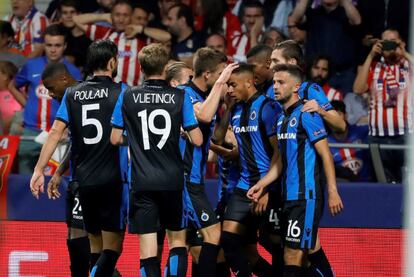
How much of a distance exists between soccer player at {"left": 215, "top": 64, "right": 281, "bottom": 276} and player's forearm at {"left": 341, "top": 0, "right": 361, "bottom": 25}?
4141 millimetres

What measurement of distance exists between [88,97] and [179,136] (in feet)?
2.71

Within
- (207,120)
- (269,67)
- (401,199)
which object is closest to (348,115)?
(401,199)

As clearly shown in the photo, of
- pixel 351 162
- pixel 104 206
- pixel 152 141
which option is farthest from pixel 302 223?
pixel 351 162

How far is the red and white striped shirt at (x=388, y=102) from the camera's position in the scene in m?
12.3

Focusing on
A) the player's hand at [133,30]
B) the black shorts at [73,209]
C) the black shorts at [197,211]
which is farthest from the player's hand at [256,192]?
the player's hand at [133,30]

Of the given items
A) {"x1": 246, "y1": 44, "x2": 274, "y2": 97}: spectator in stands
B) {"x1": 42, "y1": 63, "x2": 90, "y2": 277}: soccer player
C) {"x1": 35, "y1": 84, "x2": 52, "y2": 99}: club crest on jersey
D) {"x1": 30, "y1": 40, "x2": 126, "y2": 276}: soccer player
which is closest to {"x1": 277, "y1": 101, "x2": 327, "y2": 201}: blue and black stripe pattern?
{"x1": 246, "y1": 44, "x2": 274, "y2": 97}: spectator in stands

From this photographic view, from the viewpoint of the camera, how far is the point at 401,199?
37.7 ft

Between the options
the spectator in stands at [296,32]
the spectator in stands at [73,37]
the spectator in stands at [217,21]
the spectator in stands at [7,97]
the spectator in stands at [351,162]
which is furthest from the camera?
the spectator in stands at [217,21]

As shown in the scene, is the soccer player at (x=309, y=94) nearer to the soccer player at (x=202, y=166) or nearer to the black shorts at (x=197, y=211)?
the soccer player at (x=202, y=166)

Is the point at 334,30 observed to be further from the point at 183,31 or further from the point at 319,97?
the point at 319,97

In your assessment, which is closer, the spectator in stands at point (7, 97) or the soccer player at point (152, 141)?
the soccer player at point (152, 141)

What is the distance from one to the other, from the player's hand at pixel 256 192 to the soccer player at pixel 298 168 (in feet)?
0.64

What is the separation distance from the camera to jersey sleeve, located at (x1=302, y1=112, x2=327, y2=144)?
8.50 m

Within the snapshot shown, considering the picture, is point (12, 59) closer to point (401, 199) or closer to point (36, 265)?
point (36, 265)
